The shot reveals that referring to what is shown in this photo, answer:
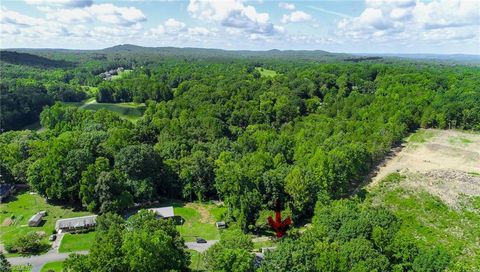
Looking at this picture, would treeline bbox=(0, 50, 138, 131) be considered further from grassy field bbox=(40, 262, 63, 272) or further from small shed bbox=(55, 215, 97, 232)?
grassy field bbox=(40, 262, 63, 272)

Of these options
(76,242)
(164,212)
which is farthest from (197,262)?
(76,242)

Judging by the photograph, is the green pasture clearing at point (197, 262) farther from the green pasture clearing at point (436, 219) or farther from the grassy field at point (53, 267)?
the green pasture clearing at point (436, 219)

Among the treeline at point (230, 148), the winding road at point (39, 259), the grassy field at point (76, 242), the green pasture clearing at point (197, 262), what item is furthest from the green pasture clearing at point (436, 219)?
the grassy field at point (76, 242)

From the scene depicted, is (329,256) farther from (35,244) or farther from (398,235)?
(35,244)

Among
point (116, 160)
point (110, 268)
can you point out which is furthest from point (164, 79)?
point (110, 268)

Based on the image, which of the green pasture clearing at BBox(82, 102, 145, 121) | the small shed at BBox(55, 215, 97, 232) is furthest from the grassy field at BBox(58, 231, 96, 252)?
the green pasture clearing at BBox(82, 102, 145, 121)

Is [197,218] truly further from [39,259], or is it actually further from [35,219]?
[35,219]
